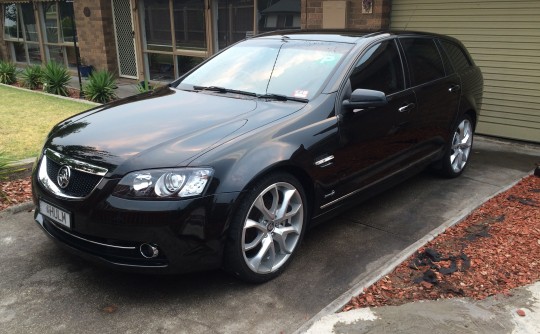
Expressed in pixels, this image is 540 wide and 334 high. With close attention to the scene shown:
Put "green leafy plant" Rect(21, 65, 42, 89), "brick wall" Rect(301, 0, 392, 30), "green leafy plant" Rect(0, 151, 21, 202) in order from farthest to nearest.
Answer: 1. "green leafy plant" Rect(21, 65, 42, 89)
2. "brick wall" Rect(301, 0, 392, 30)
3. "green leafy plant" Rect(0, 151, 21, 202)

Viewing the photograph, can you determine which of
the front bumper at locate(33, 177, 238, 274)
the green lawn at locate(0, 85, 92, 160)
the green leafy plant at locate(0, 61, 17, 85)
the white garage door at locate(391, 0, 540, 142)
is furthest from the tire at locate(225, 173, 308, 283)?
the green leafy plant at locate(0, 61, 17, 85)

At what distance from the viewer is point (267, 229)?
3.21 metres

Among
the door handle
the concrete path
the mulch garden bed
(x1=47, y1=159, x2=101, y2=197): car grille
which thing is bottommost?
the mulch garden bed

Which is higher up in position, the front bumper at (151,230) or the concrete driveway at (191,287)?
the front bumper at (151,230)

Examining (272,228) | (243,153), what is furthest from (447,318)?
(243,153)

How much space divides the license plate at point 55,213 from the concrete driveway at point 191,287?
47 cm

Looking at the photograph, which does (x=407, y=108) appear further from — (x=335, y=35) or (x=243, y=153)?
(x=243, y=153)

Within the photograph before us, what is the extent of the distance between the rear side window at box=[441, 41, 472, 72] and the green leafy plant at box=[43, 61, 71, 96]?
8.58m

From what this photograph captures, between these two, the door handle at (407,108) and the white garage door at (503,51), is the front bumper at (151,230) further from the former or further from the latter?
the white garage door at (503,51)

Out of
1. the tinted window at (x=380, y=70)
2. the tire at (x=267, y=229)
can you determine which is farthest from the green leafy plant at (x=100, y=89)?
the tire at (x=267, y=229)

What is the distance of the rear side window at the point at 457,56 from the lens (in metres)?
5.38

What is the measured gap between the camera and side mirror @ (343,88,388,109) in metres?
3.65

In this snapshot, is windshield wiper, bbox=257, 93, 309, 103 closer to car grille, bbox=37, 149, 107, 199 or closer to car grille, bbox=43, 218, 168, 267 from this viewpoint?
car grille, bbox=37, 149, 107, 199

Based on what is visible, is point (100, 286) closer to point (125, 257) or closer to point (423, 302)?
point (125, 257)
